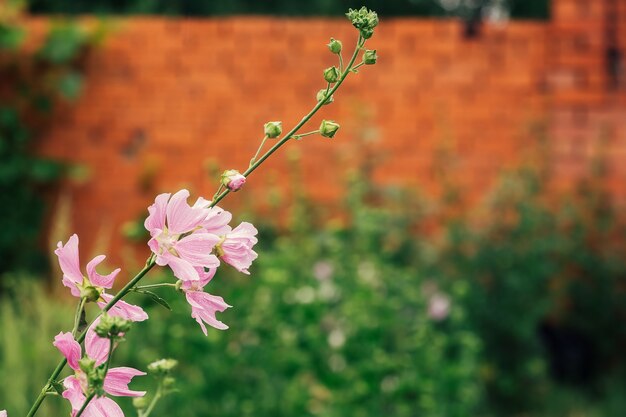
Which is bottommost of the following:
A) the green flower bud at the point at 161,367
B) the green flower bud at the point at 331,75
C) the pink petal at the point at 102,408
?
the green flower bud at the point at 161,367

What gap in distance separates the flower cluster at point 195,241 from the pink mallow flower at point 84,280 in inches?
1.3

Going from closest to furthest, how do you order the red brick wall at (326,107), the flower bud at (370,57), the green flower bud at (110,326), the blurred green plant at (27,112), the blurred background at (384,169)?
the green flower bud at (110,326)
the flower bud at (370,57)
the blurred background at (384,169)
the red brick wall at (326,107)
the blurred green plant at (27,112)

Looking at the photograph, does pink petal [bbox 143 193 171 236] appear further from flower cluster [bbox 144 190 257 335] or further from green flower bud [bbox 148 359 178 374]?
green flower bud [bbox 148 359 178 374]

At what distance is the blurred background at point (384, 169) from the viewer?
3.81m

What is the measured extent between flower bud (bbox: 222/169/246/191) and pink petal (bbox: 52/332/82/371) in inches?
5.2

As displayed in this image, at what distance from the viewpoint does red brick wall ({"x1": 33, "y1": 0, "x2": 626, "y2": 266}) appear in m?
4.76

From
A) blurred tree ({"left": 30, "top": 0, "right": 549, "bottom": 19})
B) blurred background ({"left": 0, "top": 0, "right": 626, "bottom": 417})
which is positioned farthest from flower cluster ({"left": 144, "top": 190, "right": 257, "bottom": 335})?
blurred tree ({"left": 30, "top": 0, "right": 549, "bottom": 19})

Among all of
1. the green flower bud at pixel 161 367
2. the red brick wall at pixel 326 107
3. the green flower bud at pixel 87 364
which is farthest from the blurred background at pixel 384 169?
the green flower bud at pixel 87 364

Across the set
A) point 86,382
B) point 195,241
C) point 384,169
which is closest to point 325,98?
point 195,241

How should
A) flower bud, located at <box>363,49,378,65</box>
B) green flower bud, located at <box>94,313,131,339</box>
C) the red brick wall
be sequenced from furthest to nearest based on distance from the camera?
the red brick wall, flower bud, located at <box>363,49,378,65</box>, green flower bud, located at <box>94,313,131,339</box>

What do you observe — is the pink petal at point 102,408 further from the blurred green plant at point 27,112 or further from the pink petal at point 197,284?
the blurred green plant at point 27,112

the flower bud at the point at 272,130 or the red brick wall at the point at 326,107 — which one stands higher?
the flower bud at the point at 272,130

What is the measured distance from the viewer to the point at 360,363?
2.63 meters

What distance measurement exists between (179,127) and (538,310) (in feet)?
7.00
